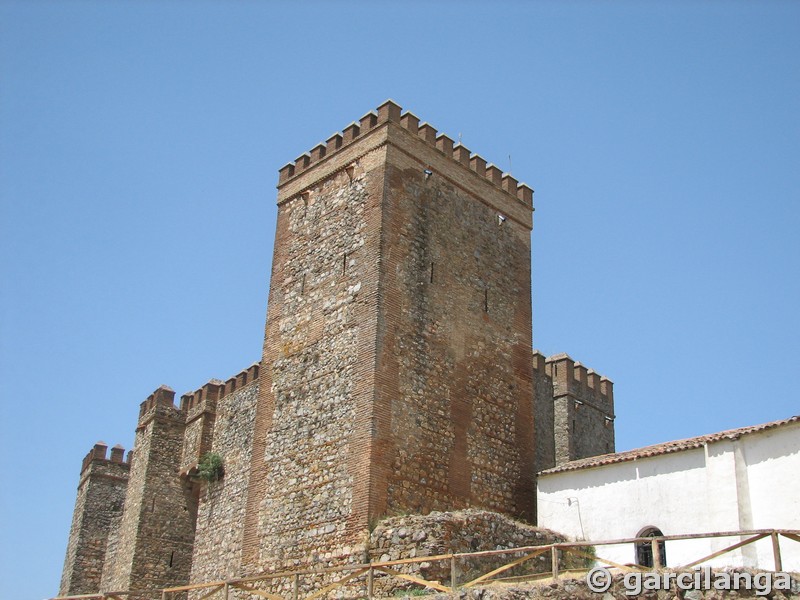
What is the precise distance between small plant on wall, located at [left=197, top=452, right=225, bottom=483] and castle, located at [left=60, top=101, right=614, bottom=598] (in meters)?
2.03

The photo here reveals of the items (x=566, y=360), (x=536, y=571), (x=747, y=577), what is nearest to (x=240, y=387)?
(x=566, y=360)

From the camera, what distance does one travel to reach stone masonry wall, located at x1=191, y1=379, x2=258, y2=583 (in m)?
23.7

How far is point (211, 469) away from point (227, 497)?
111cm

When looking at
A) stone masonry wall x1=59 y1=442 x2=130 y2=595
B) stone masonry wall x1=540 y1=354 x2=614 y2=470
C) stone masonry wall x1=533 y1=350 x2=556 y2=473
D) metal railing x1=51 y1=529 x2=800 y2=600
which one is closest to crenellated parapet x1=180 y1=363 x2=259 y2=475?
stone masonry wall x1=59 y1=442 x2=130 y2=595

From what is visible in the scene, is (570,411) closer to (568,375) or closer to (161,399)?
(568,375)

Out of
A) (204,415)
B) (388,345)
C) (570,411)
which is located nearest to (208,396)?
(204,415)

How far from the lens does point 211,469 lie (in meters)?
25.3

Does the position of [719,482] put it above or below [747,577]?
above

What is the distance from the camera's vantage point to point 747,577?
11.0 metres

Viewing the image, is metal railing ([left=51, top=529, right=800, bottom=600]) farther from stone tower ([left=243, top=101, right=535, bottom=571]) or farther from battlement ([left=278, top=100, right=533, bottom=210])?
battlement ([left=278, top=100, right=533, bottom=210])

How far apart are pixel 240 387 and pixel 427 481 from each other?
9.83 m

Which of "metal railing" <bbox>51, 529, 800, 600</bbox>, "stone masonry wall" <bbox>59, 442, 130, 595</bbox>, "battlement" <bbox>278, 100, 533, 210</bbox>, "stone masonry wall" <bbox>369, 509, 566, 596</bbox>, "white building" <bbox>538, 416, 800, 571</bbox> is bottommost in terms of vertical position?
"metal railing" <bbox>51, 529, 800, 600</bbox>

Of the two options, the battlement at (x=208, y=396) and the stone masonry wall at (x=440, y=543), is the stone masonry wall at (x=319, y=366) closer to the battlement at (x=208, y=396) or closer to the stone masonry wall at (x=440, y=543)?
the stone masonry wall at (x=440, y=543)

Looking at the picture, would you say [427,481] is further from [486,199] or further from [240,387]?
[240,387]
